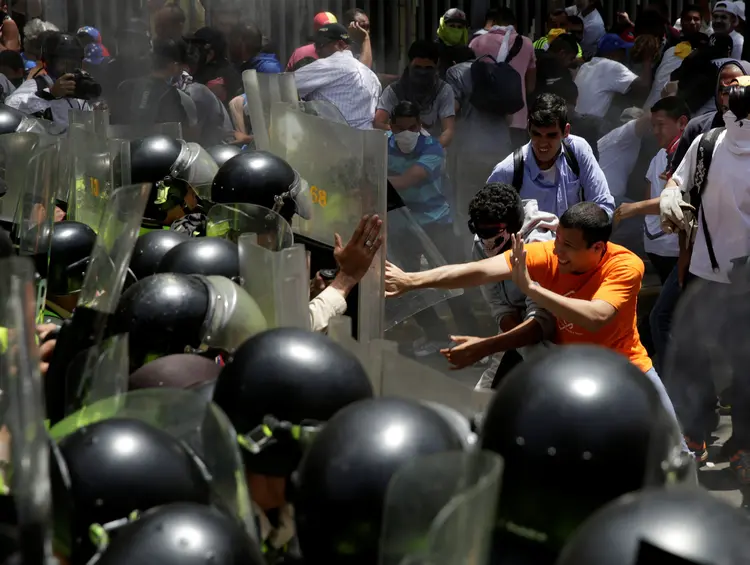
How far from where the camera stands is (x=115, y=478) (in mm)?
2672

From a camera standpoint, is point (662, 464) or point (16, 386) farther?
point (662, 464)

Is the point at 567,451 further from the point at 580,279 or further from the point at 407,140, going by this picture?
the point at 407,140

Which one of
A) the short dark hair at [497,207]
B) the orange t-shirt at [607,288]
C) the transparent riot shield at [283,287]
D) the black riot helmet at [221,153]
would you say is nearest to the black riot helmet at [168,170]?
the black riot helmet at [221,153]

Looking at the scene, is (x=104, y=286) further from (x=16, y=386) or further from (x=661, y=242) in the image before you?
(x=661, y=242)

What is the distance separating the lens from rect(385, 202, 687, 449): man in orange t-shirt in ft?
15.7

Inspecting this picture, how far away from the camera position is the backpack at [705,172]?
604 centimetres

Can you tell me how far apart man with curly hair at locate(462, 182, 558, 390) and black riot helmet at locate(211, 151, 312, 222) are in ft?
2.82

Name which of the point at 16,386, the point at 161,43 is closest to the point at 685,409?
the point at 16,386

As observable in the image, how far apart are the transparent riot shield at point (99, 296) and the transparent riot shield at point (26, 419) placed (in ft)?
3.52

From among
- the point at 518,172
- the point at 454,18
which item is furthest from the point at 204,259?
the point at 454,18

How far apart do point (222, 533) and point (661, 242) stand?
5.25m

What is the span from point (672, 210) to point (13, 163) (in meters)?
3.69

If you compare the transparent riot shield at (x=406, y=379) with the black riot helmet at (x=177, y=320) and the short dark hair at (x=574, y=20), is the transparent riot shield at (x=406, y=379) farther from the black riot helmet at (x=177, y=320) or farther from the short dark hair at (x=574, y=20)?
the short dark hair at (x=574, y=20)

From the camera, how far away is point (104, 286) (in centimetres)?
369
